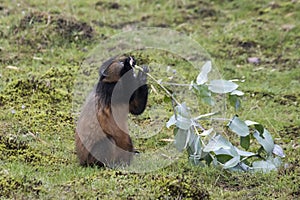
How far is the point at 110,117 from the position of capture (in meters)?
5.90

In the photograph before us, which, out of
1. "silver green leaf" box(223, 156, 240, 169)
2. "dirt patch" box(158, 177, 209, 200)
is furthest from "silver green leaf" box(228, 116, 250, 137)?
"dirt patch" box(158, 177, 209, 200)

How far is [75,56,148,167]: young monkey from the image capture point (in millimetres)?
5824

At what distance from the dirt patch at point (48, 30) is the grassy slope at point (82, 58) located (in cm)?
2

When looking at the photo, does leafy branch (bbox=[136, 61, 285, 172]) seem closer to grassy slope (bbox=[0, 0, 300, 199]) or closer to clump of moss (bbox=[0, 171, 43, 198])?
grassy slope (bbox=[0, 0, 300, 199])

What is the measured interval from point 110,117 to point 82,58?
11.9 feet

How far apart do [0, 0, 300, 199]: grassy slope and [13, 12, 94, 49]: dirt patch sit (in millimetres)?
17

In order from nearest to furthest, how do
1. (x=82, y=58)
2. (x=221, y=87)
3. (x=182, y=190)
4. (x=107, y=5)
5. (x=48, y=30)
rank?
(x=182, y=190)
(x=221, y=87)
(x=82, y=58)
(x=48, y=30)
(x=107, y=5)

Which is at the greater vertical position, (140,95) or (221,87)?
(221,87)

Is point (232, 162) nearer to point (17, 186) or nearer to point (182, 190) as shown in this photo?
point (182, 190)

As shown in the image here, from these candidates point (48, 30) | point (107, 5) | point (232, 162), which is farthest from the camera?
point (107, 5)

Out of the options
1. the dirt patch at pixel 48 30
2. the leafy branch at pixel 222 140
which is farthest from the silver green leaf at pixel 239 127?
the dirt patch at pixel 48 30

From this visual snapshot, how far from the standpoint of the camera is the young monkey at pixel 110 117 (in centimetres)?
582

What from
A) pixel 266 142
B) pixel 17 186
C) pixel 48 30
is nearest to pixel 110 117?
pixel 17 186

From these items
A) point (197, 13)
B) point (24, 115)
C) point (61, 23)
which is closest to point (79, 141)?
point (24, 115)
